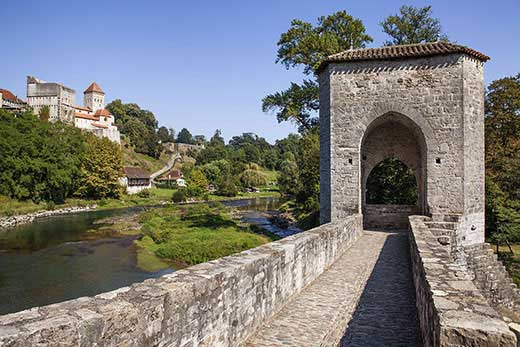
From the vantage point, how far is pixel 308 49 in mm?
19094

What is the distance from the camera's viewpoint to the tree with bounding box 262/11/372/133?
18.9m

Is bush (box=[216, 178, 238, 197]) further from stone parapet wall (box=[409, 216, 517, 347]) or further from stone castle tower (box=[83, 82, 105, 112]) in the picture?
stone parapet wall (box=[409, 216, 517, 347])

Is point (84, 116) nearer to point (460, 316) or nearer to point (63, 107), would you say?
point (63, 107)

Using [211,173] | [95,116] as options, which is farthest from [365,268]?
[95,116]

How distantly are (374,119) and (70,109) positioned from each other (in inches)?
2762

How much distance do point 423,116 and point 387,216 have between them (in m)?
4.06

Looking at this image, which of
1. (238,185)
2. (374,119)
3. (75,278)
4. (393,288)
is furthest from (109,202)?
(393,288)

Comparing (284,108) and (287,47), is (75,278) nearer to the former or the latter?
(284,108)

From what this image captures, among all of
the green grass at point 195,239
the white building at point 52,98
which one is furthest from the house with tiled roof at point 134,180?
the green grass at point 195,239

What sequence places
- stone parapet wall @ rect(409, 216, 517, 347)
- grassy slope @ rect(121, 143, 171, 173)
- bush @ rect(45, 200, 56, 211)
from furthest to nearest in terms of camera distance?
grassy slope @ rect(121, 143, 171, 173), bush @ rect(45, 200, 56, 211), stone parapet wall @ rect(409, 216, 517, 347)

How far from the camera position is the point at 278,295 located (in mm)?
5230

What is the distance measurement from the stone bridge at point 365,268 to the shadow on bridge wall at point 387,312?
2 centimetres

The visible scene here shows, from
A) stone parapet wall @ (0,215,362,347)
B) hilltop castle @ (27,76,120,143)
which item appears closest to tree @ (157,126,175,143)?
hilltop castle @ (27,76,120,143)

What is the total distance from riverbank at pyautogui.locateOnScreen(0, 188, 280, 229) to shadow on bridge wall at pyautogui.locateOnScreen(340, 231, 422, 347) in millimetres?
31221
